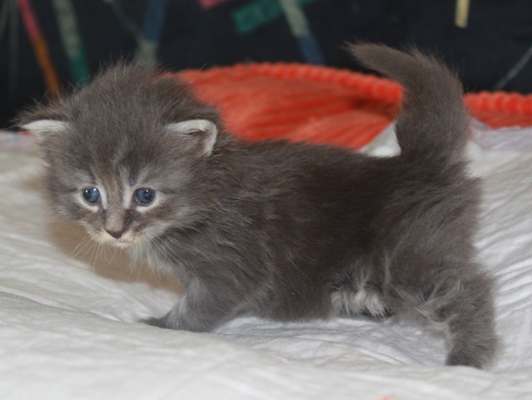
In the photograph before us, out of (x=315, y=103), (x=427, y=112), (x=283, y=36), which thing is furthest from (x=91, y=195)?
(x=283, y=36)

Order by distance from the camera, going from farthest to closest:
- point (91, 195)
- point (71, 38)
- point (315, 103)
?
→ point (71, 38), point (315, 103), point (91, 195)

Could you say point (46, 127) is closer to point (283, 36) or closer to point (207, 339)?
point (207, 339)

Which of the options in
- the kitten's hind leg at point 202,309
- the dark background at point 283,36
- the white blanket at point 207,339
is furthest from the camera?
the dark background at point 283,36

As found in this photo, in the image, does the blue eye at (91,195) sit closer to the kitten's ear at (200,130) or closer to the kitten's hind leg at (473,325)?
the kitten's ear at (200,130)

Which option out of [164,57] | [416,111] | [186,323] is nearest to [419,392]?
[186,323]

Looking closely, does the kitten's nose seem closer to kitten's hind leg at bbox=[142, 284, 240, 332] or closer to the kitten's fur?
the kitten's fur

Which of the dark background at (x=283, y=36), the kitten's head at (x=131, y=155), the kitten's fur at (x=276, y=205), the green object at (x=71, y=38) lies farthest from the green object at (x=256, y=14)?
the kitten's head at (x=131, y=155)

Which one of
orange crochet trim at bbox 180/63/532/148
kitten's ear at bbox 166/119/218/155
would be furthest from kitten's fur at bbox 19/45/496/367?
orange crochet trim at bbox 180/63/532/148
